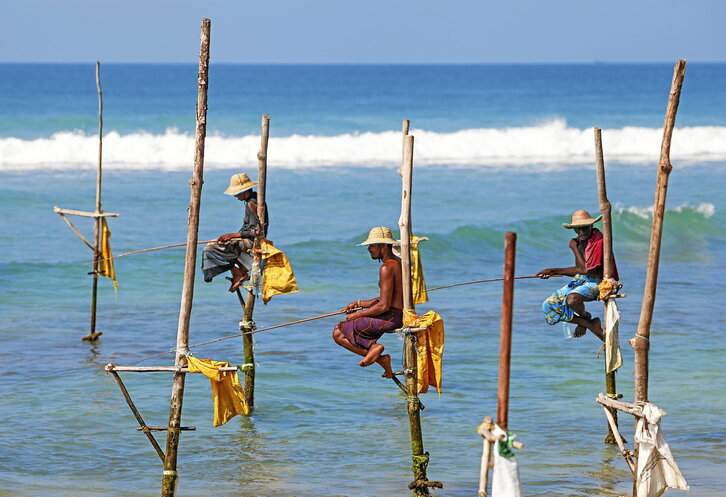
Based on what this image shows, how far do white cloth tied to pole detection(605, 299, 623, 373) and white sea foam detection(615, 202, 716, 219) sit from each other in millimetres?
15031

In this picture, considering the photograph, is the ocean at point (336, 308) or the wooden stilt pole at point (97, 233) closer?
the ocean at point (336, 308)

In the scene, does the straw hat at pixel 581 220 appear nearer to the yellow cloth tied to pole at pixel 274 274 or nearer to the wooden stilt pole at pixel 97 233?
the yellow cloth tied to pole at pixel 274 274

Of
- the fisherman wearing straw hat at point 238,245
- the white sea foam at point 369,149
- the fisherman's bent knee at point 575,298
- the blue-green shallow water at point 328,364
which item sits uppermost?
the white sea foam at point 369,149

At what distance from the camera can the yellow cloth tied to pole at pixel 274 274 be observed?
9.26m

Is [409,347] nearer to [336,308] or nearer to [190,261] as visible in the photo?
[190,261]

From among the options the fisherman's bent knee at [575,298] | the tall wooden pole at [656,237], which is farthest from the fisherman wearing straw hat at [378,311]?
the tall wooden pole at [656,237]

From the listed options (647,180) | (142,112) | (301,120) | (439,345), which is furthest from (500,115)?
(439,345)

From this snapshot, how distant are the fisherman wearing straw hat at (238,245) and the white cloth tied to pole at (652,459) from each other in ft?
12.7

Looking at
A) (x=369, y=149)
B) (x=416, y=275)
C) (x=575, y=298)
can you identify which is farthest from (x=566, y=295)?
(x=369, y=149)

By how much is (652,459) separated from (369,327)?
91.1 inches

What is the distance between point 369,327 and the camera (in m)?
8.09

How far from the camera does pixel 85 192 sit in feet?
82.0

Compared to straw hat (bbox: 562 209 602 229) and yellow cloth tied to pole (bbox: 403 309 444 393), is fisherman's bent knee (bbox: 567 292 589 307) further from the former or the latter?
yellow cloth tied to pole (bbox: 403 309 444 393)

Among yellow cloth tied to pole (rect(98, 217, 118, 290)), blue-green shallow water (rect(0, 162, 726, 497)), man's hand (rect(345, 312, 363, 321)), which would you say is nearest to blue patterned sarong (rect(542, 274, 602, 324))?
blue-green shallow water (rect(0, 162, 726, 497))
